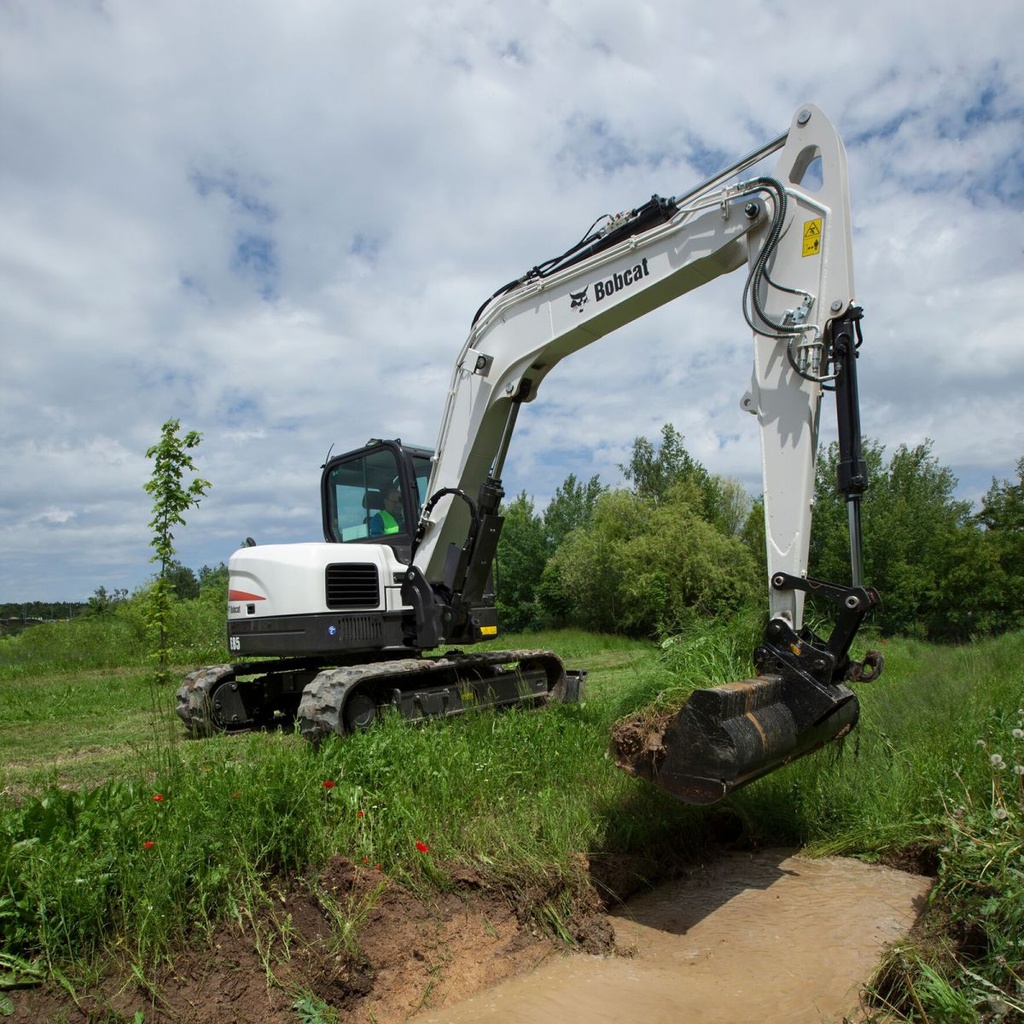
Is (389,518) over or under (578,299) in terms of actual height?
→ under

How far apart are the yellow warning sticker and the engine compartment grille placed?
473 centimetres

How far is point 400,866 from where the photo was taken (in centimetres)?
414

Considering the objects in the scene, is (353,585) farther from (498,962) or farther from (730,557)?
(730,557)

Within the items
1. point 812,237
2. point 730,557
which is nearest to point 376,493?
point 812,237

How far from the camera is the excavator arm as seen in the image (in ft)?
13.7

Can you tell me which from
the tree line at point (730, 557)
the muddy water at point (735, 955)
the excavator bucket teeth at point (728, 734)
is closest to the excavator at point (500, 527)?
the excavator bucket teeth at point (728, 734)

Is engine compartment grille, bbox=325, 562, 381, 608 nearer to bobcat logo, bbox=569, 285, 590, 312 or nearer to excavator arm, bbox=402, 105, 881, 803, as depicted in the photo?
excavator arm, bbox=402, 105, 881, 803

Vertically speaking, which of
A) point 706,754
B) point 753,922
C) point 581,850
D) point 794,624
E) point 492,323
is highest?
point 492,323

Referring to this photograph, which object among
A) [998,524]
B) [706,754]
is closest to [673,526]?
[998,524]

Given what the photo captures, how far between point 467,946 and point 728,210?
4541 mm

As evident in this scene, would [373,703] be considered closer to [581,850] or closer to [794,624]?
[581,850]

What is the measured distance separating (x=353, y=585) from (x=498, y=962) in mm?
4571

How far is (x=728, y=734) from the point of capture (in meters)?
3.86

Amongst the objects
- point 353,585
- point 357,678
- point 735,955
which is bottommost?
point 735,955
